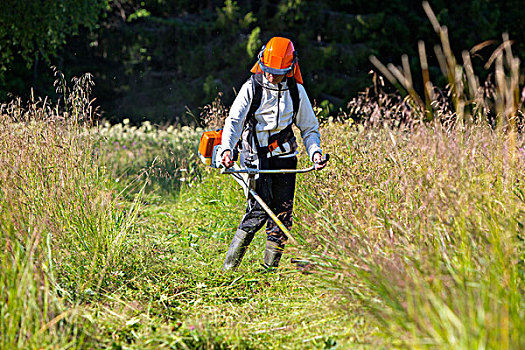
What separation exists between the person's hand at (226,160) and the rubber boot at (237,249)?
0.60 metres

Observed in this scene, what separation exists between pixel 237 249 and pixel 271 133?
94 centimetres

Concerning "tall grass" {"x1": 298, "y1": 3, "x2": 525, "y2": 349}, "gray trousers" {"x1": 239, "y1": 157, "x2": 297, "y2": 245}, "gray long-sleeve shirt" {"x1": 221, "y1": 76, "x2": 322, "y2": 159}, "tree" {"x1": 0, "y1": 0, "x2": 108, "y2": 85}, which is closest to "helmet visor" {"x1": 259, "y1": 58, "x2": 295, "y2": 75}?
"gray long-sleeve shirt" {"x1": 221, "y1": 76, "x2": 322, "y2": 159}

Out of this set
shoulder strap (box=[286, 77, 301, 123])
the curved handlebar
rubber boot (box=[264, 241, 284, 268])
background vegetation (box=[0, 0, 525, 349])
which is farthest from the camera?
rubber boot (box=[264, 241, 284, 268])

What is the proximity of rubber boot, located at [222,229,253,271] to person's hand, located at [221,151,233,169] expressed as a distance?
0.60 metres

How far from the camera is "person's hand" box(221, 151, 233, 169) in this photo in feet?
13.4

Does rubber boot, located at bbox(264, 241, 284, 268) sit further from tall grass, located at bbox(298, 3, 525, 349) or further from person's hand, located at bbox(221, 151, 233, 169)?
person's hand, located at bbox(221, 151, 233, 169)

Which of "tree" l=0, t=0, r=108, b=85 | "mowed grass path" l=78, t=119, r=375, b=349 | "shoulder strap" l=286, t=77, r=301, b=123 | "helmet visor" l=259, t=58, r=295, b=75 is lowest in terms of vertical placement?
"mowed grass path" l=78, t=119, r=375, b=349

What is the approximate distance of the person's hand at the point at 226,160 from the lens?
4.09m

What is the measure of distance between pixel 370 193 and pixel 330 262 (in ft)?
2.99

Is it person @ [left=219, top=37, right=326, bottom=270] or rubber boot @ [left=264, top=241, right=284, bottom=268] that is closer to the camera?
person @ [left=219, top=37, right=326, bottom=270]

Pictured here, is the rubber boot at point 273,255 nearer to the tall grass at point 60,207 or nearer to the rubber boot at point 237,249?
the rubber boot at point 237,249

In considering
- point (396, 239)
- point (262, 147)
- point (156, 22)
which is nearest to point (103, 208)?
point (262, 147)

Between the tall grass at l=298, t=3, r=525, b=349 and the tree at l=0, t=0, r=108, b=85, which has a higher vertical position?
the tree at l=0, t=0, r=108, b=85

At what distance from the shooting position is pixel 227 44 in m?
18.8
